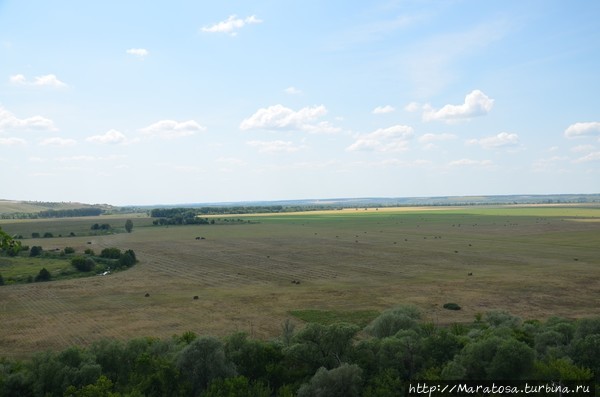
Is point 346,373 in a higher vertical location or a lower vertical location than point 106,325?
higher

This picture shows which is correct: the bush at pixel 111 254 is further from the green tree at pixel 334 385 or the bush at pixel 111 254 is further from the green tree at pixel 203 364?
the green tree at pixel 334 385

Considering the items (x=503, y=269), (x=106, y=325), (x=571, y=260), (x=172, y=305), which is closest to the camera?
(x=106, y=325)

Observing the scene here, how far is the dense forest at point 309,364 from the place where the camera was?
23438mm

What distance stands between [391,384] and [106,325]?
31.6 meters

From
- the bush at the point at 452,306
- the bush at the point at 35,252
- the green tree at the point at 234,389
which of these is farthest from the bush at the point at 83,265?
the green tree at the point at 234,389

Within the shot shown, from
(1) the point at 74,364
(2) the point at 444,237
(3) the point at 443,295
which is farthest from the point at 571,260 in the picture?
(1) the point at 74,364

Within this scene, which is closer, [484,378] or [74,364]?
[484,378]

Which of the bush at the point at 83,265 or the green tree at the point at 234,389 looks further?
the bush at the point at 83,265

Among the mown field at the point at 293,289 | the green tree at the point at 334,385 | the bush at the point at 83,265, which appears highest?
the green tree at the point at 334,385

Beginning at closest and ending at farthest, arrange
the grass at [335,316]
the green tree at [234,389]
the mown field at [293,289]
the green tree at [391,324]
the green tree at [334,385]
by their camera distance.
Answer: the green tree at [334,385]
the green tree at [234,389]
the green tree at [391,324]
the grass at [335,316]
the mown field at [293,289]

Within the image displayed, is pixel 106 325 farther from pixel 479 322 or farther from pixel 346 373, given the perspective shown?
pixel 479 322

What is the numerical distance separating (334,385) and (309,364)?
4203 millimetres

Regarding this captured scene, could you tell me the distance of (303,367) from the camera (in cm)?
2733

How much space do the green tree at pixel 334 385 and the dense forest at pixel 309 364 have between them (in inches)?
1.9
